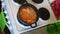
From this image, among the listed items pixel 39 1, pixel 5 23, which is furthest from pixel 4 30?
pixel 39 1

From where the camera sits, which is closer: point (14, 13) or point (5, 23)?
point (14, 13)

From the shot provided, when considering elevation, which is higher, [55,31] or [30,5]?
[30,5]

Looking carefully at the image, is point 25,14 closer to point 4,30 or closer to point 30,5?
point 30,5

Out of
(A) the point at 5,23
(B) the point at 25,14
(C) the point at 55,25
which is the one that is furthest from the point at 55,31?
(A) the point at 5,23

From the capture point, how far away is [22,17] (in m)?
0.88

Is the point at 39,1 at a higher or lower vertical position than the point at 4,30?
higher

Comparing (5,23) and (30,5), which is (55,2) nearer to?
(30,5)

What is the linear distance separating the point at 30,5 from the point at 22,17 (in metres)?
0.10

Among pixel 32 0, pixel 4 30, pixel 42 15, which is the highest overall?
pixel 32 0

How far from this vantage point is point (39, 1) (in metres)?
0.94

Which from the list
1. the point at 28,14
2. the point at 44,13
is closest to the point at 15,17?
the point at 28,14

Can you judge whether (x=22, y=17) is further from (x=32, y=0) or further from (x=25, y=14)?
(x=32, y=0)

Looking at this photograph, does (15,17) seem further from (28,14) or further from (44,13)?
(44,13)

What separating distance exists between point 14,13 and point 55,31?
10.9 inches
